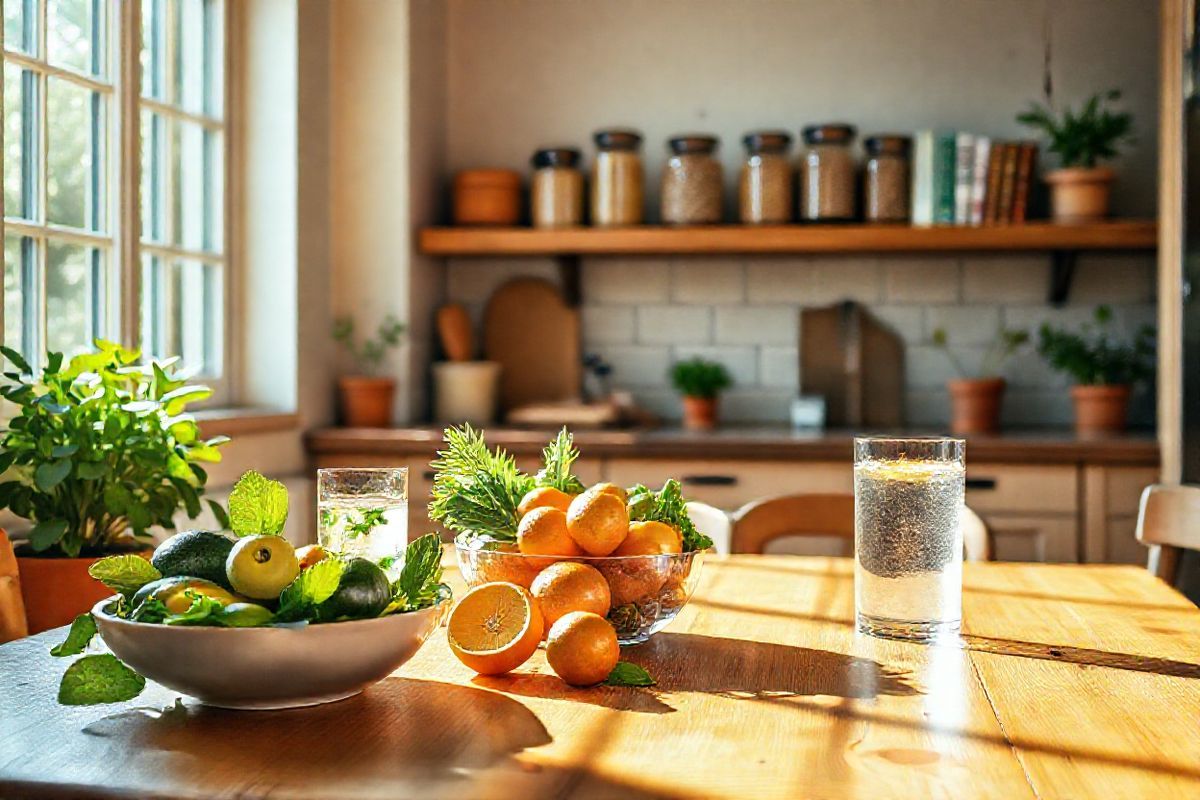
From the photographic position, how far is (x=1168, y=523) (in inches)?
79.4

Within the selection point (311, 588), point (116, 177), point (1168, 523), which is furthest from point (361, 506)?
point (116, 177)

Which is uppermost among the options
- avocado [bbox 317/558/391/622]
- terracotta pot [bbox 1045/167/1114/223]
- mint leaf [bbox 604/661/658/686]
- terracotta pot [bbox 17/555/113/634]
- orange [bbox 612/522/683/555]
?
terracotta pot [bbox 1045/167/1114/223]

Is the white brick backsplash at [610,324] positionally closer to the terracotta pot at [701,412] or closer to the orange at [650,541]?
the terracotta pot at [701,412]

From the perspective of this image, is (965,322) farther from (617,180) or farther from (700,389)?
(617,180)

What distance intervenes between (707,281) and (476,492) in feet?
8.99

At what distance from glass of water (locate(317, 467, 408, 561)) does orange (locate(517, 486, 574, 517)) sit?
14cm

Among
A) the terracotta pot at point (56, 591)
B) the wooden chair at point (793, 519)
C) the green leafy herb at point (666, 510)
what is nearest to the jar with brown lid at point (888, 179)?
the wooden chair at point (793, 519)

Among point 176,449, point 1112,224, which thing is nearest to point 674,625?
point 176,449

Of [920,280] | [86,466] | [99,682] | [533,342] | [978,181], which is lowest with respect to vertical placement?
[99,682]

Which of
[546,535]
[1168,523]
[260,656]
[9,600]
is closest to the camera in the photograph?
[260,656]

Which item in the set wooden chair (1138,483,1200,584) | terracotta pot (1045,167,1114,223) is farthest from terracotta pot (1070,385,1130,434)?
wooden chair (1138,483,1200,584)

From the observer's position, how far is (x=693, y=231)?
3711 millimetres

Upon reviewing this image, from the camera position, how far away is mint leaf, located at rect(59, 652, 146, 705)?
1057 millimetres

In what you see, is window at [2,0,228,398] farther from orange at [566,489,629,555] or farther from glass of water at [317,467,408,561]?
orange at [566,489,629,555]
